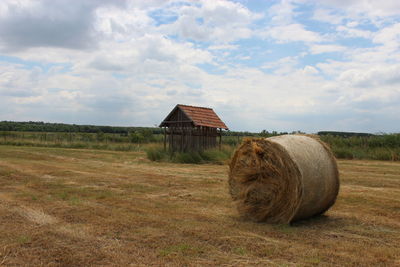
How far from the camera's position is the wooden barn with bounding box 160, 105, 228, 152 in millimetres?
21375

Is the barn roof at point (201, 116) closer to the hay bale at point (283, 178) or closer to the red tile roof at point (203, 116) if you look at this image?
the red tile roof at point (203, 116)

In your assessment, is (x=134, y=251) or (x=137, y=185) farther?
(x=137, y=185)

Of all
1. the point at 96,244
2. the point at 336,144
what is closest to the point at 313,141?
the point at 96,244

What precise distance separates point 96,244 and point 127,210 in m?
2.25

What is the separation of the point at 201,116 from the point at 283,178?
15.5 metres

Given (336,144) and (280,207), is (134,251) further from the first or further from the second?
(336,144)

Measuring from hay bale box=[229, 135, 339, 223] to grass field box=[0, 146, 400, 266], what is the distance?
29 centimetres

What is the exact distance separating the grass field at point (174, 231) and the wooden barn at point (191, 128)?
10927mm

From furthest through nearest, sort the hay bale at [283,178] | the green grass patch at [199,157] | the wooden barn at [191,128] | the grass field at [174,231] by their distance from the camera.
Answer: the wooden barn at [191,128], the green grass patch at [199,157], the hay bale at [283,178], the grass field at [174,231]

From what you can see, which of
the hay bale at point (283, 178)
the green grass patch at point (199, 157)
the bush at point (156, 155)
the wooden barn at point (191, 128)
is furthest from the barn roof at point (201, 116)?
the hay bale at point (283, 178)

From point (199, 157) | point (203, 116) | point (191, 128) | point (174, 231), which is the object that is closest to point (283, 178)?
point (174, 231)

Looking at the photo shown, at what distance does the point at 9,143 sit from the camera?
116 ft

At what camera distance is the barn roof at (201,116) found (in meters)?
21.5

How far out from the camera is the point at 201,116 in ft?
72.8
